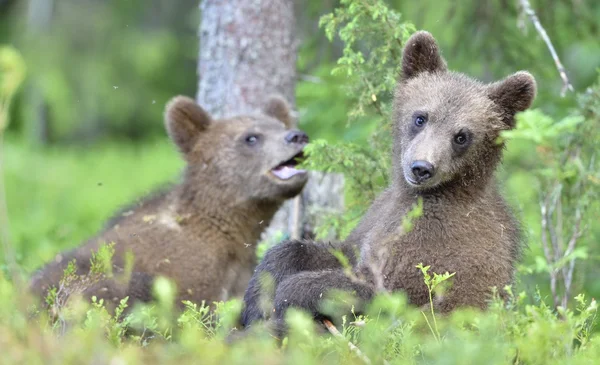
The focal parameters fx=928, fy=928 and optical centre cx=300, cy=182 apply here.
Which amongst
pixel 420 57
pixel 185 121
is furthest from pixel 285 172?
pixel 420 57

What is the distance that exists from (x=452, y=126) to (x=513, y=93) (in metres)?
0.48

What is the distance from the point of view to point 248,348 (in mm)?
3867

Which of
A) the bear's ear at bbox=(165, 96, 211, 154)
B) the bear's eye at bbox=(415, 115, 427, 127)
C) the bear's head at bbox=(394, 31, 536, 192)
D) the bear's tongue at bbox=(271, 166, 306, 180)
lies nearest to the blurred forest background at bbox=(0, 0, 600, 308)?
the bear's ear at bbox=(165, 96, 211, 154)

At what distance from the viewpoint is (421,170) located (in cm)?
563

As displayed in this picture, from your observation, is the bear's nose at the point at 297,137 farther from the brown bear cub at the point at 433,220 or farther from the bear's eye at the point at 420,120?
the bear's eye at the point at 420,120

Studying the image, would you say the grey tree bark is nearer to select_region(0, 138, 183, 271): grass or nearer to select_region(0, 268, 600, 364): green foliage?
select_region(0, 138, 183, 271): grass

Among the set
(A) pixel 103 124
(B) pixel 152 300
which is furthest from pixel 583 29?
(A) pixel 103 124

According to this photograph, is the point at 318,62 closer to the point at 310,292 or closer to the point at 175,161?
the point at 310,292

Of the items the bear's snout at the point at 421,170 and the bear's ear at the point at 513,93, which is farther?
the bear's ear at the point at 513,93

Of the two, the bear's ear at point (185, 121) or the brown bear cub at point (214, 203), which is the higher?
the bear's ear at point (185, 121)

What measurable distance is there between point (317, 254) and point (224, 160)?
7.82 ft

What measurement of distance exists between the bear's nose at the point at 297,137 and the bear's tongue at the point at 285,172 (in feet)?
0.82

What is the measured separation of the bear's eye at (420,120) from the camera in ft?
19.6

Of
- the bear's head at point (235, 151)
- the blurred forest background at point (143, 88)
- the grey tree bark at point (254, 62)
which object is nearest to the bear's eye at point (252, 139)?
the bear's head at point (235, 151)
